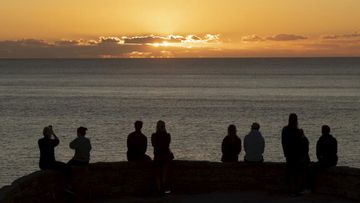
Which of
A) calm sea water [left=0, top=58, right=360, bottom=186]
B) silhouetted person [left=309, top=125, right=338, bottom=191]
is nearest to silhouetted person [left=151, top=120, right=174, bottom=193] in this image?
silhouetted person [left=309, top=125, right=338, bottom=191]

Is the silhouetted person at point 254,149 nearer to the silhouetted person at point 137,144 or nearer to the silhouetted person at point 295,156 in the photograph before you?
the silhouetted person at point 295,156

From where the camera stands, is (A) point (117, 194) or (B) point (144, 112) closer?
(A) point (117, 194)

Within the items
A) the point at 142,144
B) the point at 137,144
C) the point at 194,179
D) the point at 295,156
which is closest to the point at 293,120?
the point at 295,156

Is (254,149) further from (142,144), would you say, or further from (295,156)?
(142,144)

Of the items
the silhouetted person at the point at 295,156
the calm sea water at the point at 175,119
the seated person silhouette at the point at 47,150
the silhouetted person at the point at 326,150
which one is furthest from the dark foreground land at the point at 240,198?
the calm sea water at the point at 175,119

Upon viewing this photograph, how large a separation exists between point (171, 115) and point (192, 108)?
8337 mm

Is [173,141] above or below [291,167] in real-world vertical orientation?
below

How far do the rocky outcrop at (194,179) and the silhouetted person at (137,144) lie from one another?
310mm

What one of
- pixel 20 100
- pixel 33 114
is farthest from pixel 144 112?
pixel 20 100

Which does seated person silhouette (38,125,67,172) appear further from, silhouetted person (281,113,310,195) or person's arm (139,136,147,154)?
silhouetted person (281,113,310,195)

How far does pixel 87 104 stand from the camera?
91125 millimetres

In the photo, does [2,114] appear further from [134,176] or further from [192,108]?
[134,176]

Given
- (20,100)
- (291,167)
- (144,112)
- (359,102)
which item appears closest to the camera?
(291,167)

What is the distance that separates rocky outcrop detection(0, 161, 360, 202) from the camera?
50.6 feet
